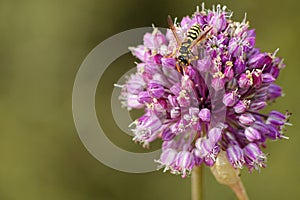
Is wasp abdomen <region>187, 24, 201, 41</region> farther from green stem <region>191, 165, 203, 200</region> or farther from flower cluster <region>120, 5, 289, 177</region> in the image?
green stem <region>191, 165, 203, 200</region>

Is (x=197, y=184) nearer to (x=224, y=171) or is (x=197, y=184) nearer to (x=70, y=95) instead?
(x=224, y=171)

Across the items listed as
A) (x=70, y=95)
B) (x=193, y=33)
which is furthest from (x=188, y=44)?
(x=70, y=95)

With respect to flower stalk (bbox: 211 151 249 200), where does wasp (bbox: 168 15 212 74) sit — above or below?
above

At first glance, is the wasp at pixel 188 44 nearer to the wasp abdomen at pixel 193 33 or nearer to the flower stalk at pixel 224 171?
the wasp abdomen at pixel 193 33

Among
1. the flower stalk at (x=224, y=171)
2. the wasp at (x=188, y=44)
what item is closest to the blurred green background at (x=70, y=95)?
the flower stalk at (x=224, y=171)

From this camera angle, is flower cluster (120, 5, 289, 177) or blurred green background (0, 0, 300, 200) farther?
blurred green background (0, 0, 300, 200)

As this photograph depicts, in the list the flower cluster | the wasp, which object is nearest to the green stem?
the flower cluster
